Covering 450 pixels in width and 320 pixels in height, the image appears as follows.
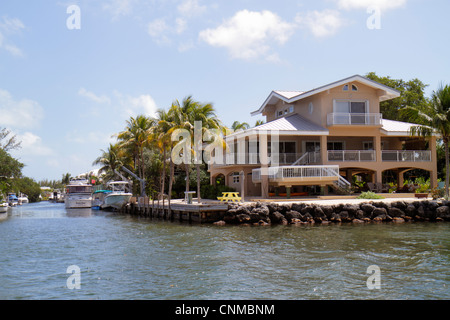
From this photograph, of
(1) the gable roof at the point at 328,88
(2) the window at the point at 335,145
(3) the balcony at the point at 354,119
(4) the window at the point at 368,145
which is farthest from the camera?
(4) the window at the point at 368,145

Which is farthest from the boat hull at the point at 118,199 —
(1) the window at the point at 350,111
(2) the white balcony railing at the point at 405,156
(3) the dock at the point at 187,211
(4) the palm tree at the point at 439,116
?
(4) the palm tree at the point at 439,116

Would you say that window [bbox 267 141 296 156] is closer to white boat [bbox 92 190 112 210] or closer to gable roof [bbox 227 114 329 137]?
gable roof [bbox 227 114 329 137]

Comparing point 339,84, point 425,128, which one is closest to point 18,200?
point 339,84

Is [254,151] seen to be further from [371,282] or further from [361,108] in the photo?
[371,282]

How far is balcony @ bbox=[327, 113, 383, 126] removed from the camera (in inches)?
1307

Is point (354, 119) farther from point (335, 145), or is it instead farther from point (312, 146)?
point (312, 146)

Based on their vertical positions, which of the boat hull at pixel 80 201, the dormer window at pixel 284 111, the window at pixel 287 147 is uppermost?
the dormer window at pixel 284 111

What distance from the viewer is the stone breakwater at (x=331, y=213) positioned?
25.3 metres

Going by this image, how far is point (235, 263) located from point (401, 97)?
131 feet

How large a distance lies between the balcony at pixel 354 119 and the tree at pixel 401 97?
14.0 m

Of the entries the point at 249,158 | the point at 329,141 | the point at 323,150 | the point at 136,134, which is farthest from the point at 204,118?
the point at 136,134

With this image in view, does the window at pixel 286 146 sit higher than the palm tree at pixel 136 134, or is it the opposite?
the palm tree at pixel 136 134

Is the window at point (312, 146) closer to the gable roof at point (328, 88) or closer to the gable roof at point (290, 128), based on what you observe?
the gable roof at point (290, 128)
